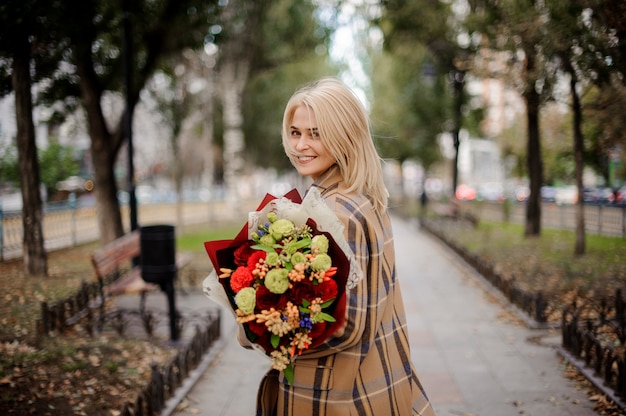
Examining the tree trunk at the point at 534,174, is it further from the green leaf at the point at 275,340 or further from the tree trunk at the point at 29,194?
the green leaf at the point at 275,340

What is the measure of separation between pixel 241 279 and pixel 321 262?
0.90 feet

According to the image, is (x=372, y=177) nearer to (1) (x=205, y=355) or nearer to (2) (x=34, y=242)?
(1) (x=205, y=355)

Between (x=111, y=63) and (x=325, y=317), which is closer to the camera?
(x=325, y=317)

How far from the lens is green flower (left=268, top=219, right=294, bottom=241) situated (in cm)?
192

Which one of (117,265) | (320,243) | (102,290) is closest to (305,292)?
(320,243)

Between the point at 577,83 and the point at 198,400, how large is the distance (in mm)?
8836

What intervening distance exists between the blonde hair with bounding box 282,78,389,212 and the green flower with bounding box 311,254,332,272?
333mm

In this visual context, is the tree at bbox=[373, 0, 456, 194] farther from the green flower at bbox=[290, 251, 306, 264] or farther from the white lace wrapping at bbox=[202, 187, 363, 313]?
the green flower at bbox=[290, 251, 306, 264]

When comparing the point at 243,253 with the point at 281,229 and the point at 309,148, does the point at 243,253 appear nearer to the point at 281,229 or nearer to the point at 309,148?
the point at 281,229

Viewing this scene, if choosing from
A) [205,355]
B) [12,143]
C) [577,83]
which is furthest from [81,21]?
[577,83]

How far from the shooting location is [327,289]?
1.87m

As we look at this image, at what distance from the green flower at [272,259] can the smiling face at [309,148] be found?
1.35ft

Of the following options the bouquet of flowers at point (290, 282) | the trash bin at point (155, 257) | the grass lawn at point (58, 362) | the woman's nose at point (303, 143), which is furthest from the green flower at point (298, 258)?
the trash bin at point (155, 257)

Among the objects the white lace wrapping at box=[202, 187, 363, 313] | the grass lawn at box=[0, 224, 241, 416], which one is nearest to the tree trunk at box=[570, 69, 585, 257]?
the grass lawn at box=[0, 224, 241, 416]
